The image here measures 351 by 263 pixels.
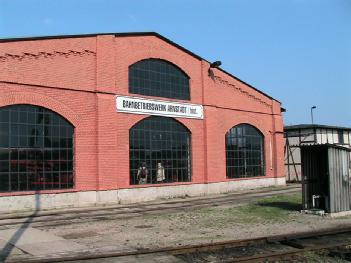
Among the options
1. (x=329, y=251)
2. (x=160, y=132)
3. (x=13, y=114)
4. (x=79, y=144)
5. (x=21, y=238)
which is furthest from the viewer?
(x=160, y=132)

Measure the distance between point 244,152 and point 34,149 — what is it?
16173 millimetres

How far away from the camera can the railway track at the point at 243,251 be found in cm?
1025

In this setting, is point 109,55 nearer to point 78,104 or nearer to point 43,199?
point 78,104

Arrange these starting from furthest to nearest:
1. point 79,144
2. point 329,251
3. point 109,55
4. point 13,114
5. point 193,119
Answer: point 193,119
point 109,55
point 79,144
point 13,114
point 329,251

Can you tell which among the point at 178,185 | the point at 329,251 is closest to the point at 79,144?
the point at 178,185

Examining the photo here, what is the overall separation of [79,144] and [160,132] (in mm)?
5839

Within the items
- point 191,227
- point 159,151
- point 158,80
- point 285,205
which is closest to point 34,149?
point 159,151

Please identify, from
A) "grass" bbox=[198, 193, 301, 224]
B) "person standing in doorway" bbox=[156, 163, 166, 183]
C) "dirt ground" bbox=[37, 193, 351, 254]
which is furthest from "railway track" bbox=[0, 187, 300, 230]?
"person standing in doorway" bbox=[156, 163, 166, 183]

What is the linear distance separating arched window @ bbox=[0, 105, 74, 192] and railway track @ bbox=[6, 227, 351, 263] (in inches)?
430

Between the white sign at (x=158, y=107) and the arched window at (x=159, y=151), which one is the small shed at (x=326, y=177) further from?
the white sign at (x=158, y=107)

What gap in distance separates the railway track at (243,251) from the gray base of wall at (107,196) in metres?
10.6

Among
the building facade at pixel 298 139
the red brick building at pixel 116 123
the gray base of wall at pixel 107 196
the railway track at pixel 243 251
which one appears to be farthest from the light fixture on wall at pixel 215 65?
the railway track at pixel 243 251

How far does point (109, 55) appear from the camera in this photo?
24.7 metres

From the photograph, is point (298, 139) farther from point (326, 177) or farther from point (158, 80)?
point (326, 177)
